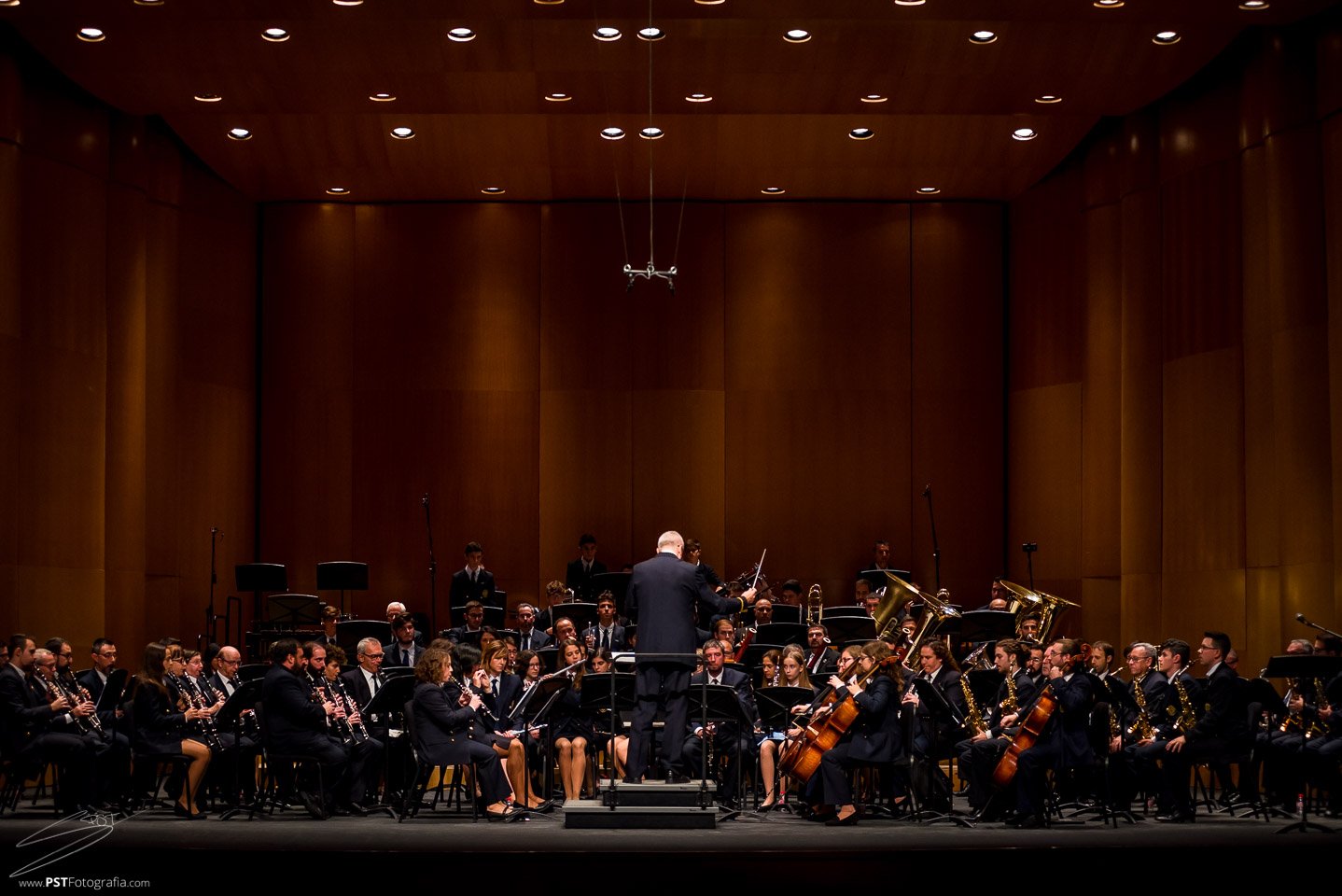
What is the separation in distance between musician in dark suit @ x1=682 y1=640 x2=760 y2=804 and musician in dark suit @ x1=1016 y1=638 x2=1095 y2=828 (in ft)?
6.74

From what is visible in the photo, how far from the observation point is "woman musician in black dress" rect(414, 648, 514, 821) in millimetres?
10250

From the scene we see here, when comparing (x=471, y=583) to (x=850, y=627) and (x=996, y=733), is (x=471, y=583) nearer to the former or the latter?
(x=850, y=627)

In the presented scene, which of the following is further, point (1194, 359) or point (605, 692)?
point (1194, 359)

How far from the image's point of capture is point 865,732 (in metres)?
10.2

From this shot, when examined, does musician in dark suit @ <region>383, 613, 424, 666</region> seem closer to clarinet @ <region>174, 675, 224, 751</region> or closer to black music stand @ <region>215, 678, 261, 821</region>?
clarinet @ <region>174, 675, 224, 751</region>

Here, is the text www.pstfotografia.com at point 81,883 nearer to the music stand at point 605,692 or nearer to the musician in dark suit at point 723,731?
the music stand at point 605,692

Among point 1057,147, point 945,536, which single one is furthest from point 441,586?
point 1057,147

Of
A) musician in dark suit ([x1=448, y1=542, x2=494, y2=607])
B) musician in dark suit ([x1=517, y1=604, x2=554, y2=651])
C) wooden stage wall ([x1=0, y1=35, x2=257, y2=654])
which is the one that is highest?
wooden stage wall ([x1=0, y1=35, x2=257, y2=654])

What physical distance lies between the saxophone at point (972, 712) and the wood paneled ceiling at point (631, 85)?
5207mm

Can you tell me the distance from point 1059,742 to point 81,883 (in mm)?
5790

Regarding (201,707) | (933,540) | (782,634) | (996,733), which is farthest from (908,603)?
(201,707)

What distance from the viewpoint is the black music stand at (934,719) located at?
9.87 metres

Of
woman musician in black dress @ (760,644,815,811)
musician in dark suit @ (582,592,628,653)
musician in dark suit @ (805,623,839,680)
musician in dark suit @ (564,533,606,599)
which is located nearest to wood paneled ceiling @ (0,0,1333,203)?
musician in dark suit @ (564,533,606,599)

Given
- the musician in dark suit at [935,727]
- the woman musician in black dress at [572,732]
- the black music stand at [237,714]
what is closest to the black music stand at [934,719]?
the musician in dark suit at [935,727]
